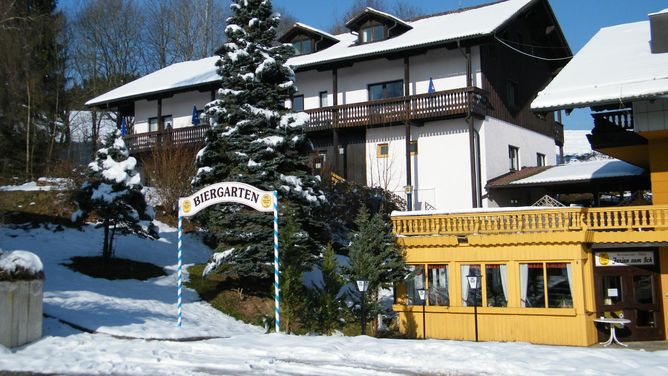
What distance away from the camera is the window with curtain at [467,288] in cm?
1933

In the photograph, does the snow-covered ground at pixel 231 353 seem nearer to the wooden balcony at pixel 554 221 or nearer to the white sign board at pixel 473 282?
the white sign board at pixel 473 282

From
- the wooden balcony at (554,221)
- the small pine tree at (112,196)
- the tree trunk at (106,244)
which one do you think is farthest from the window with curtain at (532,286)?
the tree trunk at (106,244)

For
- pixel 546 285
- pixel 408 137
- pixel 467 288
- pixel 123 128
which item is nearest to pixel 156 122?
pixel 123 128

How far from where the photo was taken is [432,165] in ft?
108

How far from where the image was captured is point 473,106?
30.5 m

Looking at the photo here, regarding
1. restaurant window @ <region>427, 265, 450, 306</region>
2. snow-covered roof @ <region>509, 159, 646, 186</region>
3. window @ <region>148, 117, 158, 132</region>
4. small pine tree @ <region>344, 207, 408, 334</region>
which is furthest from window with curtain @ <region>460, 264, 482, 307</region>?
window @ <region>148, 117, 158, 132</region>

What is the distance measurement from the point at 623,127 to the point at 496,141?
13.7m

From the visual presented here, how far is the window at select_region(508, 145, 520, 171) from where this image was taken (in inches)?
1372

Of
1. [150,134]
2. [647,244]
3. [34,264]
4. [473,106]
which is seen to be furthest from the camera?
[150,134]

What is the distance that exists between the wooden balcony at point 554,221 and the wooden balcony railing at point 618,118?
8.38 feet

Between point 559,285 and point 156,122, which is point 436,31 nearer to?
point 559,285

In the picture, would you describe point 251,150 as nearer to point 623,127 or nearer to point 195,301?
point 195,301

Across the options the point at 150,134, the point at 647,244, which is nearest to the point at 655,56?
the point at 647,244

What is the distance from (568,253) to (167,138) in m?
23.8
